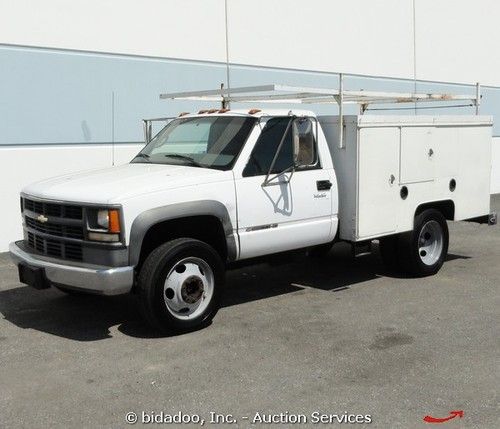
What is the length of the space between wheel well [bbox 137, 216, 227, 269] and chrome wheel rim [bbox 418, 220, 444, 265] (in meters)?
2.97

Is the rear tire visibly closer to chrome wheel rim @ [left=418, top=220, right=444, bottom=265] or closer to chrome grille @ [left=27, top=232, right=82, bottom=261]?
chrome wheel rim @ [left=418, top=220, right=444, bottom=265]

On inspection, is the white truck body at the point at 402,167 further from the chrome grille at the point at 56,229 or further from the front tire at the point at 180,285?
the chrome grille at the point at 56,229

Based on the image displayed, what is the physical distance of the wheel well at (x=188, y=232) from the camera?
5926 mm

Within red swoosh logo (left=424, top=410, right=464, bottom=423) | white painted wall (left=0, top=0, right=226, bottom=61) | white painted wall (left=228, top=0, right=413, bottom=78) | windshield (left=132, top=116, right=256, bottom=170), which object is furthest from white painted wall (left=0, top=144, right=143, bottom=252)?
red swoosh logo (left=424, top=410, right=464, bottom=423)

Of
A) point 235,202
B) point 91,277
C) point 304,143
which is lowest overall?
point 91,277

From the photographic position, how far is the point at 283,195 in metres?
6.55

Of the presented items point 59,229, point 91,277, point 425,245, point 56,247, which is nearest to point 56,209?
point 59,229

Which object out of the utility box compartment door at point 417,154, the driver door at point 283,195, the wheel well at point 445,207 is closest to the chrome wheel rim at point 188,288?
the driver door at point 283,195

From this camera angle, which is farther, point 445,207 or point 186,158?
point 445,207

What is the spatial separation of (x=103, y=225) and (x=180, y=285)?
865 mm

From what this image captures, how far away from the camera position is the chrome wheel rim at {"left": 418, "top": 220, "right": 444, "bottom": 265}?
8.14 m

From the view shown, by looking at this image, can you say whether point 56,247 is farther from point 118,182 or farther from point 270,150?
point 270,150

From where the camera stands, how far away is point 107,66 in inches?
429

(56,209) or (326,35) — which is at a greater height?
(326,35)
